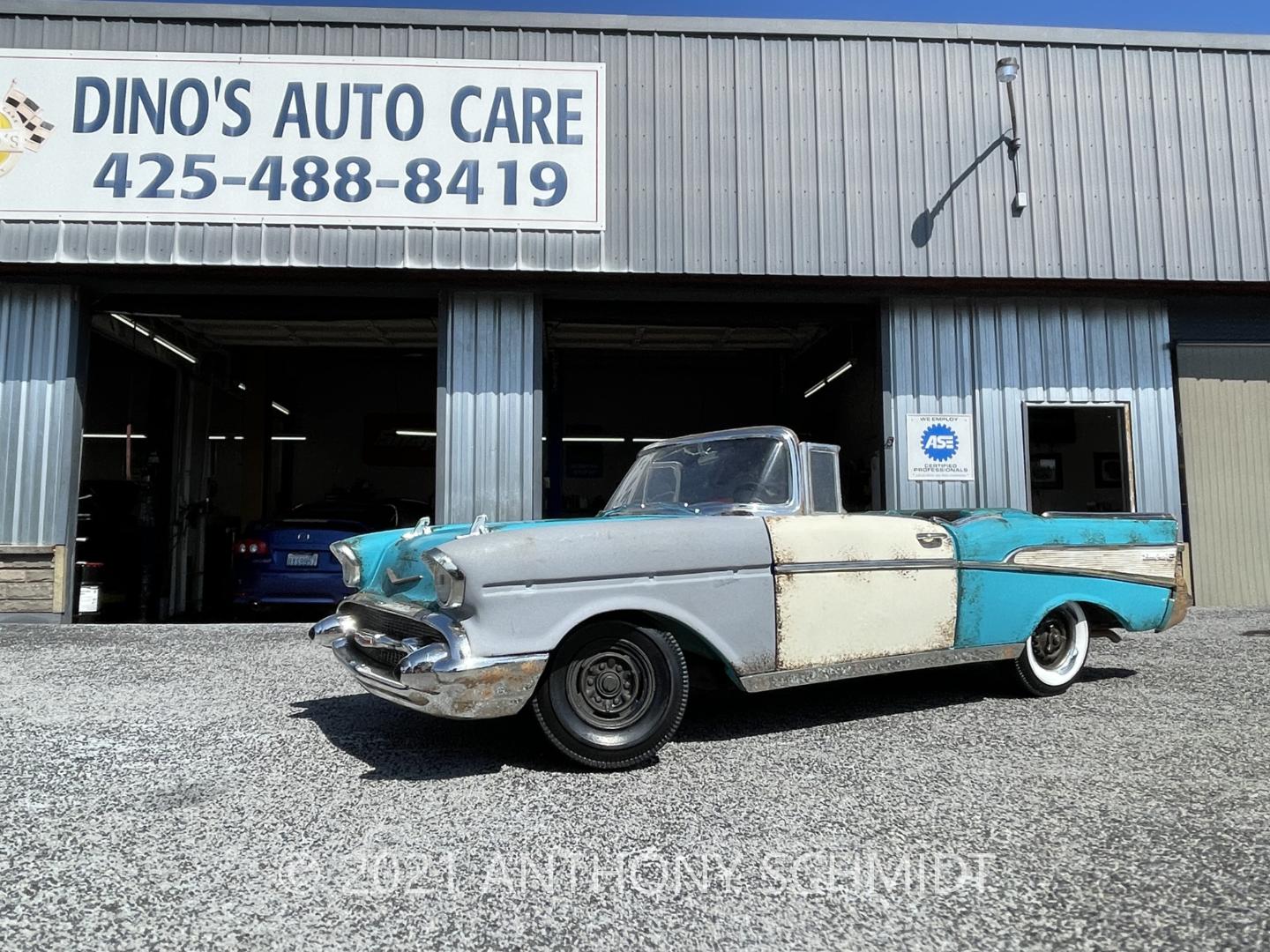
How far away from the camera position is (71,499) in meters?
7.88

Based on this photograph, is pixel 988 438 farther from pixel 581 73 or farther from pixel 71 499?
pixel 71 499

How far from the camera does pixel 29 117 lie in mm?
7773

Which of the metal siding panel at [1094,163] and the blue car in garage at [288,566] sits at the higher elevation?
the metal siding panel at [1094,163]

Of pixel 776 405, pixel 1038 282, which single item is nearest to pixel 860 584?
pixel 1038 282

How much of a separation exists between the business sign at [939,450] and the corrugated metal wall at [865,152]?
61.9 inches

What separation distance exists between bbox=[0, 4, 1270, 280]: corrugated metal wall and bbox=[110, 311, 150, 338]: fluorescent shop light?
2777mm

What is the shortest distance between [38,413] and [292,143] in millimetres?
3650

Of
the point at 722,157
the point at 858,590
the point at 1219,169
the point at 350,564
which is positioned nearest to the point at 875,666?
the point at 858,590

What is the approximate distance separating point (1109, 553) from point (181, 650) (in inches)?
259

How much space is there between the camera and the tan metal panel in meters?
8.55

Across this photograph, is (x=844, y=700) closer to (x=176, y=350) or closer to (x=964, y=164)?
(x=964, y=164)

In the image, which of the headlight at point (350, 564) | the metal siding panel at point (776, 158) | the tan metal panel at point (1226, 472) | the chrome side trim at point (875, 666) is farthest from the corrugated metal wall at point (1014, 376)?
the headlight at point (350, 564)

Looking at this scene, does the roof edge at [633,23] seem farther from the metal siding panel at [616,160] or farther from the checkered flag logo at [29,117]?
the checkered flag logo at [29,117]

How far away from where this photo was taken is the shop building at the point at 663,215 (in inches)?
306
